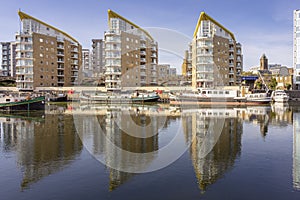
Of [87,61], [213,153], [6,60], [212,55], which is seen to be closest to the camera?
[213,153]

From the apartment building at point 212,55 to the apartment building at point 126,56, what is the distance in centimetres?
1337

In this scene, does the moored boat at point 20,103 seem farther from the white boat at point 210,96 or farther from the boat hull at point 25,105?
the white boat at point 210,96

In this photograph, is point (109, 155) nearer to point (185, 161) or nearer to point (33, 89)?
point (185, 161)

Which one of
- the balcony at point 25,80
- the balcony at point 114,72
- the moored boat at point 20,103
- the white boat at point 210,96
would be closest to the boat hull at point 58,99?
the balcony at point 25,80

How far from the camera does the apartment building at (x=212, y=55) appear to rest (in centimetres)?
7781

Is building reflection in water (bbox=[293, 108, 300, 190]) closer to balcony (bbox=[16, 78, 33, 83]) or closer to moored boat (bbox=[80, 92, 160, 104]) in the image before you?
moored boat (bbox=[80, 92, 160, 104])

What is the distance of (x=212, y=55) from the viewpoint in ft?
256

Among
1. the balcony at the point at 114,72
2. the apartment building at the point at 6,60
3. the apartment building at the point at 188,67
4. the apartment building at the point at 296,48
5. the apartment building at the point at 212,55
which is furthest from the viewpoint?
the apartment building at the point at 6,60

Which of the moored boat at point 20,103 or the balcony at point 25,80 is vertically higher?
the balcony at point 25,80

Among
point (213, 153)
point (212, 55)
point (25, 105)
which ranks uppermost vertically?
point (212, 55)

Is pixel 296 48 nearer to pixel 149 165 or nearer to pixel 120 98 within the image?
pixel 120 98

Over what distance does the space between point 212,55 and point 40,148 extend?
66306 millimetres

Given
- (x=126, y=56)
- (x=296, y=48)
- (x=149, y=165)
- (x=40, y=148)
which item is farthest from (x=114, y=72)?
(x=149, y=165)

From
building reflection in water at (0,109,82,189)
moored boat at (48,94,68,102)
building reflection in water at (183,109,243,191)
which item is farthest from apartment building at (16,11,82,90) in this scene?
building reflection in water at (183,109,243,191)
